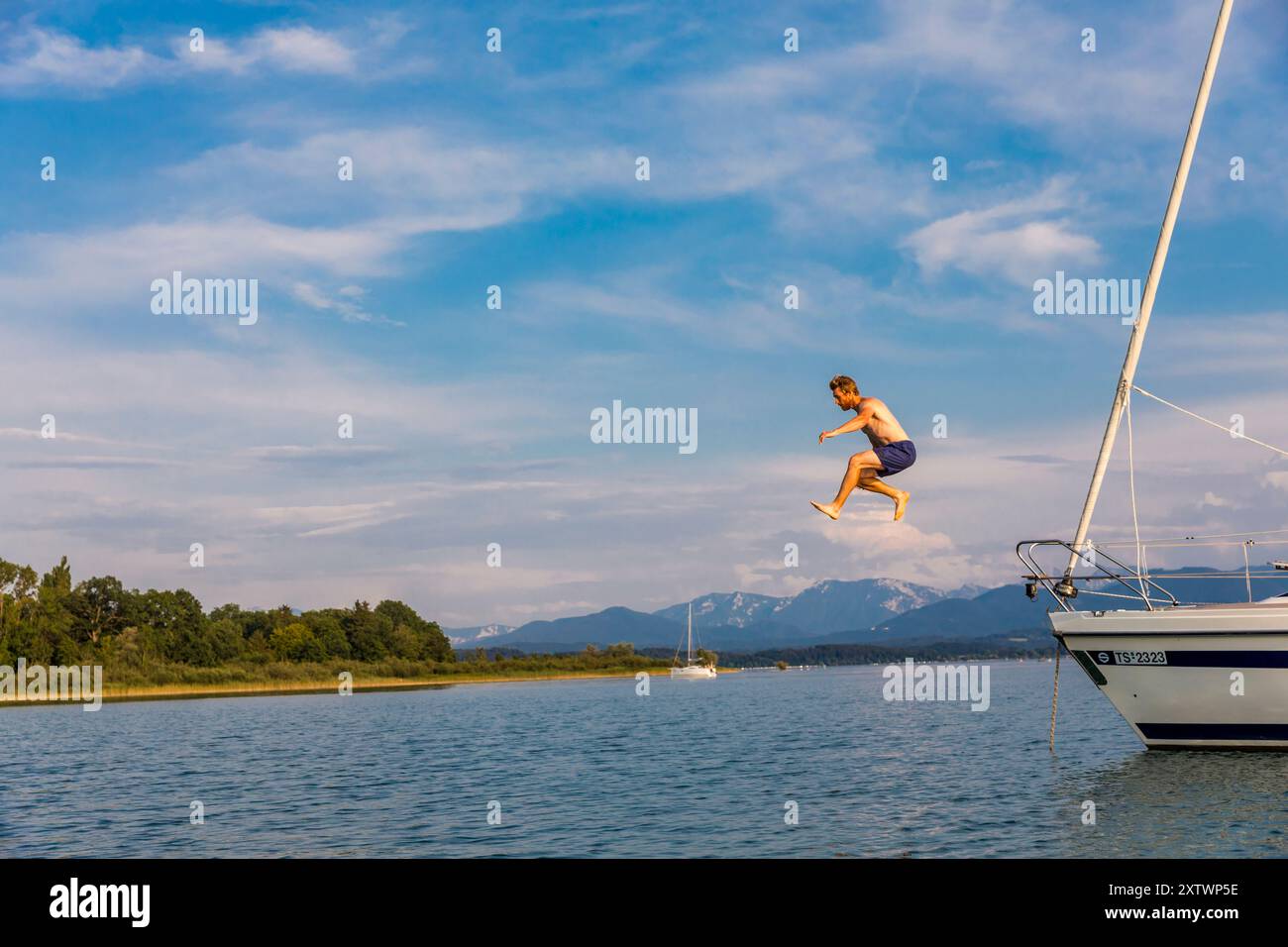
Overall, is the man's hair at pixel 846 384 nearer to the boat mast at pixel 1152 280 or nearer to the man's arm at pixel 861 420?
the man's arm at pixel 861 420

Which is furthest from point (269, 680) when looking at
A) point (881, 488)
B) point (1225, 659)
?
point (881, 488)

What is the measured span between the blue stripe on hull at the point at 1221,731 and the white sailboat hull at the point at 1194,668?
0.02m

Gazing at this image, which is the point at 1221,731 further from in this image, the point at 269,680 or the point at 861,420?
the point at 269,680

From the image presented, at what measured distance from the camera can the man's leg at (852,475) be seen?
11594mm

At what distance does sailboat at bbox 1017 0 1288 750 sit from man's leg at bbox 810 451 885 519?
46.5 feet

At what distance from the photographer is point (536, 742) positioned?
2055 inches

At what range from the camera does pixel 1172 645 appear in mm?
26000

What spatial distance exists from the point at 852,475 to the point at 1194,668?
60.9 ft

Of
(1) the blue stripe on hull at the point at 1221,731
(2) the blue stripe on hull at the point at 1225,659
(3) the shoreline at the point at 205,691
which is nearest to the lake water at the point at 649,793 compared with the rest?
(1) the blue stripe on hull at the point at 1221,731

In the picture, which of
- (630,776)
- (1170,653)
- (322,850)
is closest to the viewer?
(322,850)

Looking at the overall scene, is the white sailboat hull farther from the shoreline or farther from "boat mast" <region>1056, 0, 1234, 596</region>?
the shoreline

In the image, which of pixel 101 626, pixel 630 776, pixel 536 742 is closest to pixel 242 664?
pixel 101 626
